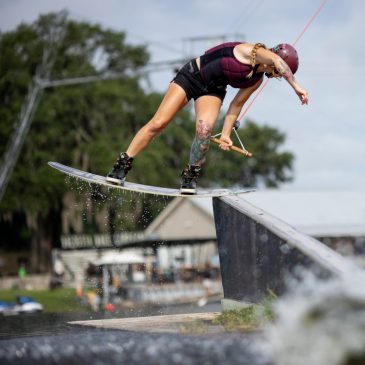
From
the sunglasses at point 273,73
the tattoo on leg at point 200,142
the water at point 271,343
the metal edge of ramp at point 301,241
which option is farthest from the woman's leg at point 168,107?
the water at point 271,343

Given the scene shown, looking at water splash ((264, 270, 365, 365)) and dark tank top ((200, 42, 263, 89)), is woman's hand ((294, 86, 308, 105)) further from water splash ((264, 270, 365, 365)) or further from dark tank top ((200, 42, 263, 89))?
water splash ((264, 270, 365, 365))

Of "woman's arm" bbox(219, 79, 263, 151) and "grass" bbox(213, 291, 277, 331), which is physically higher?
"woman's arm" bbox(219, 79, 263, 151)

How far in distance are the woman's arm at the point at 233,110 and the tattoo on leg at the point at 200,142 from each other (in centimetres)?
23

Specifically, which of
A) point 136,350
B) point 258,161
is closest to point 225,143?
point 136,350

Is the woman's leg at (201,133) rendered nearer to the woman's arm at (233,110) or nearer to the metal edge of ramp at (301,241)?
the woman's arm at (233,110)

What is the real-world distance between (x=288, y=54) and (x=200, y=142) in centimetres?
130

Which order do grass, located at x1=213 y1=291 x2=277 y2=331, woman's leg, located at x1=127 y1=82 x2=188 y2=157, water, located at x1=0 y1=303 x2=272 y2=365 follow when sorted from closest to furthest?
water, located at x1=0 y1=303 x2=272 y2=365 → grass, located at x1=213 y1=291 x2=277 y2=331 → woman's leg, located at x1=127 y1=82 x2=188 y2=157

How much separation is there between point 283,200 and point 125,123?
10117mm

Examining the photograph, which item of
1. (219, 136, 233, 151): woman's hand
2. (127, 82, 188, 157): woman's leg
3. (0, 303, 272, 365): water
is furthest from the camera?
(219, 136, 233, 151): woman's hand

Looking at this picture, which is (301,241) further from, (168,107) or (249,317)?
(168,107)

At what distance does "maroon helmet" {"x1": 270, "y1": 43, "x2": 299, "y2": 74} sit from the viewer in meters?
8.17

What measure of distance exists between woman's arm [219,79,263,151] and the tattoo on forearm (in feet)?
2.71

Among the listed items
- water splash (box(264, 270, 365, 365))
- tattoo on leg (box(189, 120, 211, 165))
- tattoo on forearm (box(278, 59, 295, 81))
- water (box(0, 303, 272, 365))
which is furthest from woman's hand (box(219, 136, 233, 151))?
water splash (box(264, 270, 365, 365))

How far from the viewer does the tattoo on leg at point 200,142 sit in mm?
8578
